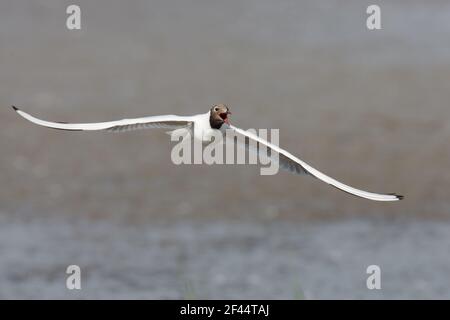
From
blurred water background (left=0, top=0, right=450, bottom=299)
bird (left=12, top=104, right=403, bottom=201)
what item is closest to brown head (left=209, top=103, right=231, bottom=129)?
bird (left=12, top=104, right=403, bottom=201)

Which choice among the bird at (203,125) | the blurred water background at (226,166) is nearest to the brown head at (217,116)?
the bird at (203,125)

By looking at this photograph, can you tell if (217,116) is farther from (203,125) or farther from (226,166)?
(226,166)

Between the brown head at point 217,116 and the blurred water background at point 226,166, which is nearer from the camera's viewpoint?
the brown head at point 217,116

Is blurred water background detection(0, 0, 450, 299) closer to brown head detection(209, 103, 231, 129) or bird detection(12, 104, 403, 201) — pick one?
bird detection(12, 104, 403, 201)

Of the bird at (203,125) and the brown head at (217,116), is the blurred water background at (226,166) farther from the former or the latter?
Result: the brown head at (217,116)

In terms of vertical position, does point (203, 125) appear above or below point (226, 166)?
below

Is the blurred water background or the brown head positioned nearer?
the brown head

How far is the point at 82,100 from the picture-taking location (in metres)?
14.9

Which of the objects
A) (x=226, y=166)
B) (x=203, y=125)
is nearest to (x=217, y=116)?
(x=203, y=125)

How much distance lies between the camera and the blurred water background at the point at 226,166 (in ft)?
35.4

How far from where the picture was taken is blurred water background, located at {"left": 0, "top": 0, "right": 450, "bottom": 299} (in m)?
10.8

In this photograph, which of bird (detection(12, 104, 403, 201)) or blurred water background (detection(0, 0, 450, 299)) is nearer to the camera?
bird (detection(12, 104, 403, 201))

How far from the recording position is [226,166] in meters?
13.0
